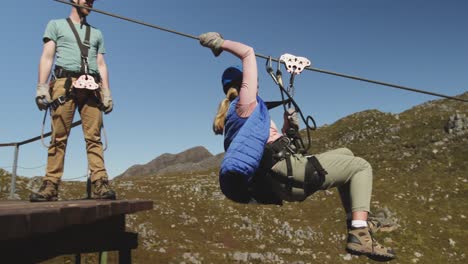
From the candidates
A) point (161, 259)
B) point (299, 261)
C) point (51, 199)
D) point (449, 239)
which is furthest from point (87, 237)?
point (449, 239)

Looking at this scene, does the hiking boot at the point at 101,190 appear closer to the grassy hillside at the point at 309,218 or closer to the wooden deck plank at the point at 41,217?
the wooden deck plank at the point at 41,217

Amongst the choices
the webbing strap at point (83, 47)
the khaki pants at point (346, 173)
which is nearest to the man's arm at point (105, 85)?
the webbing strap at point (83, 47)

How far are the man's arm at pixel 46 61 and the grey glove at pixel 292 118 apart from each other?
161 inches

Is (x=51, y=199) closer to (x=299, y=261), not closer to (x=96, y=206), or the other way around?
(x=96, y=206)

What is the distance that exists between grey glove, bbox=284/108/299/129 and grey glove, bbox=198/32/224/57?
4.26 ft

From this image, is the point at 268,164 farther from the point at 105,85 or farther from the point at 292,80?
the point at 105,85

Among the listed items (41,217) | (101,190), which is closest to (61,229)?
(101,190)

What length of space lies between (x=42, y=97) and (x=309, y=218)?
2443 centimetres

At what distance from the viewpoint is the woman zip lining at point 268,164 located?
17.0 feet

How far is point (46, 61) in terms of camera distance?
713 cm

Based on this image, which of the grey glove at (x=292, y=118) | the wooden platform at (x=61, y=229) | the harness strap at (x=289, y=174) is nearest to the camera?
the wooden platform at (x=61, y=229)

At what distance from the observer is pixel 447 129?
1761 inches

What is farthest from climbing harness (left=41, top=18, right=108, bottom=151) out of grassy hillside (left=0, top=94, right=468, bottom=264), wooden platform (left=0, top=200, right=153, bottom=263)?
grassy hillside (left=0, top=94, right=468, bottom=264)

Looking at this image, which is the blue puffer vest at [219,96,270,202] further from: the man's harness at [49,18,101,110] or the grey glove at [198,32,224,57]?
the man's harness at [49,18,101,110]
